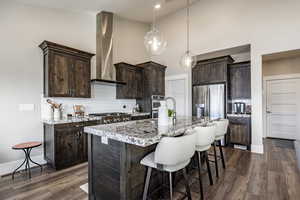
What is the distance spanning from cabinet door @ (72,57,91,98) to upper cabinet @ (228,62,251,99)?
13.4ft

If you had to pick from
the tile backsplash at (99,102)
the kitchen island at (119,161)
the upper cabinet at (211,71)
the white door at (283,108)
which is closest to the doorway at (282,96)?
the white door at (283,108)

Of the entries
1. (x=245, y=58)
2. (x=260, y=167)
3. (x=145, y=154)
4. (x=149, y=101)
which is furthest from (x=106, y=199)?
(x=245, y=58)

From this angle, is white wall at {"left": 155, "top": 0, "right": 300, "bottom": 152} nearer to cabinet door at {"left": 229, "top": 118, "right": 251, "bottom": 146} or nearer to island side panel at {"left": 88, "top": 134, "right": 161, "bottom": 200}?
cabinet door at {"left": 229, "top": 118, "right": 251, "bottom": 146}

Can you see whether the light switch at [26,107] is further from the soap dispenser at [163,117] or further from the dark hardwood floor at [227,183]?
the soap dispenser at [163,117]

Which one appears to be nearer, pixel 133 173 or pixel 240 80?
pixel 133 173

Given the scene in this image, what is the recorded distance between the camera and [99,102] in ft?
14.3

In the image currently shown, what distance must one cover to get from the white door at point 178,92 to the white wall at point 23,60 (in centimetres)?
339

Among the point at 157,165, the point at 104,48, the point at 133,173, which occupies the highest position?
the point at 104,48

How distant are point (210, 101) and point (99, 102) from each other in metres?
3.28

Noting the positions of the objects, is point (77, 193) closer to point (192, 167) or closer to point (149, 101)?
point (192, 167)

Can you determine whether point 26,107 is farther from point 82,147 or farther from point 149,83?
point 149,83

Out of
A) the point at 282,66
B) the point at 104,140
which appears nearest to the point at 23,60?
the point at 104,140

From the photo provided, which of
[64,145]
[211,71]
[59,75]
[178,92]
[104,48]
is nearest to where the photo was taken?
[64,145]

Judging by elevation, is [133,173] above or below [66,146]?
above
